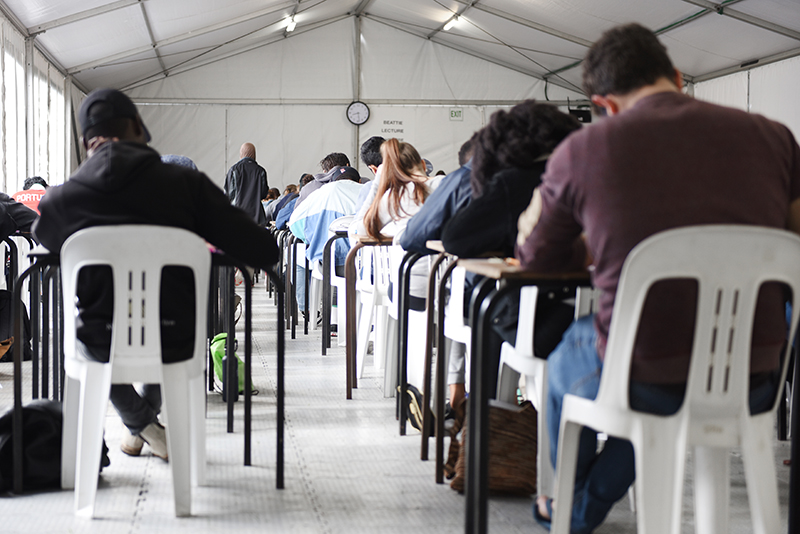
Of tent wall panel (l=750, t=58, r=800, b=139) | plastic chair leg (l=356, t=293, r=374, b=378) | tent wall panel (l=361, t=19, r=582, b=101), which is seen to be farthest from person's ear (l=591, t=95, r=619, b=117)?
tent wall panel (l=361, t=19, r=582, b=101)

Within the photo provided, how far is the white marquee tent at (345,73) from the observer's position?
33.3 feet

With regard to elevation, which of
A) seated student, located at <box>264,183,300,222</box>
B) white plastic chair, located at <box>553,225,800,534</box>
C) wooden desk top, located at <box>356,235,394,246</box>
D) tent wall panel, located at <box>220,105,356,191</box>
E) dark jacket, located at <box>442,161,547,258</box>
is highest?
tent wall panel, located at <box>220,105,356,191</box>

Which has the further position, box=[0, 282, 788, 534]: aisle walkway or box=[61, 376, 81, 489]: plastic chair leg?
box=[61, 376, 81, 489]: plastic chair leg

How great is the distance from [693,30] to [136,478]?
28.8 feet

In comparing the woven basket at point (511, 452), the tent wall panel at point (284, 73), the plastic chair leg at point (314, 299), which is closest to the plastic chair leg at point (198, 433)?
the woven basket at point (511, 452)

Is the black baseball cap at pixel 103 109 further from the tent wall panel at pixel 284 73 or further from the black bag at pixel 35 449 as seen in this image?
the tent wall panel at pixel 284 73

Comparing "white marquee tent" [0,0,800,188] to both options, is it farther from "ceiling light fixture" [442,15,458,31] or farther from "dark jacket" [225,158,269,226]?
"dark jacket" [225,158,269,226]

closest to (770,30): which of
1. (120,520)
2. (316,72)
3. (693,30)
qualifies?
(693,30)

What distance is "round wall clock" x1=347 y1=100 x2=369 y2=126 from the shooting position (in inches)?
514

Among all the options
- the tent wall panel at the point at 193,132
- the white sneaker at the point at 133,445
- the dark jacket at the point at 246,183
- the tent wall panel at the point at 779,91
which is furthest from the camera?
the tent wall panel at the point at 193,132

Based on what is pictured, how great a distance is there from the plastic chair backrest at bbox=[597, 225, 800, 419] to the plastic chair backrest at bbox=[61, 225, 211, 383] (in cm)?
102

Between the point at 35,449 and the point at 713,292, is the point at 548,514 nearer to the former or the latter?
the point at 713,292

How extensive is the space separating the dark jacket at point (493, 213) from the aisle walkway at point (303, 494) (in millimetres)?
698

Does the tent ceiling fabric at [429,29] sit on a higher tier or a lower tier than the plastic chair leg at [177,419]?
higher
